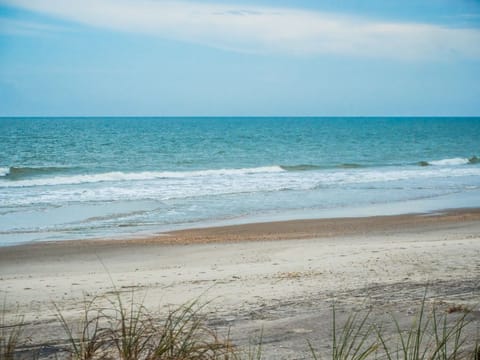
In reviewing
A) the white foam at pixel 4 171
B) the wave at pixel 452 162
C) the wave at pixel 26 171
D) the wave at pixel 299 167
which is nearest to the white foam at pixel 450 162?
the wave at pixel 452 162

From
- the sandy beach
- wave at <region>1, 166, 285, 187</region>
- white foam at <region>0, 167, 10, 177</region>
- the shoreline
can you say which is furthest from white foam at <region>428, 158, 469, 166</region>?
the sandy beach

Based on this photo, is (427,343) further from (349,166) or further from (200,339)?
(349,166)

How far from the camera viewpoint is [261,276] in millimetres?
9531

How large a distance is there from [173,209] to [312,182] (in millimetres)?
10772

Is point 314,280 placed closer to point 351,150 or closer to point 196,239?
point 196,239

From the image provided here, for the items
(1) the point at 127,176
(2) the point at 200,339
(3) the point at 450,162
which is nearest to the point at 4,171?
(1) the point at 127,176

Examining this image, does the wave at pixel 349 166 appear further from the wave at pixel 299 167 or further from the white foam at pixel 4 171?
the white foam at pixel 4 171

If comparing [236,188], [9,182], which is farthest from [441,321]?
[9,182]

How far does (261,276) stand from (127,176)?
940 inches

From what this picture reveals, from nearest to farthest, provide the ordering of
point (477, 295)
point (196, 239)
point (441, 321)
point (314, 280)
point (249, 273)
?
point (441, 321) < point (477, 295) < point (314, 280) < point (249, 273) < point (196, 239)

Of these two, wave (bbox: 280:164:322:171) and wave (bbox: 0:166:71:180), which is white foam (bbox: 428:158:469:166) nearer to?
wave (bbox: 280:164:322:171)

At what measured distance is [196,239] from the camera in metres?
14.6

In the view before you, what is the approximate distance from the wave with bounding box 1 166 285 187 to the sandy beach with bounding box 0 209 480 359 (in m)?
15.1

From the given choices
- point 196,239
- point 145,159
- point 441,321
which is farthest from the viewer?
point 145,159
